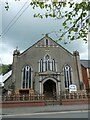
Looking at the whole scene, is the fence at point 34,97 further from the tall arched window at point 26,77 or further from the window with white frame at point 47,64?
the window with white frame at point 47,64

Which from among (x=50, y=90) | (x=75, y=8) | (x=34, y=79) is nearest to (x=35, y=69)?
(x=34, y=79)

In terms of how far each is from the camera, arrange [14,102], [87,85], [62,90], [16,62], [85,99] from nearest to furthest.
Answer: [14,102] → [85,99] → [62,90] → [16,62] → [87,85]

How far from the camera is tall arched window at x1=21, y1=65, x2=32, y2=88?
2856cm

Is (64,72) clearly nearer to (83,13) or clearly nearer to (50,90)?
(50,90)

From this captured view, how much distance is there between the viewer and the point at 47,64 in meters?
30.5

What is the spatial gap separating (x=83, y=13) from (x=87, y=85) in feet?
99.6

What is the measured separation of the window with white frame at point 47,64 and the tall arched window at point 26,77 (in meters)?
2.26

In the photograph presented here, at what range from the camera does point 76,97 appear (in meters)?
22.6

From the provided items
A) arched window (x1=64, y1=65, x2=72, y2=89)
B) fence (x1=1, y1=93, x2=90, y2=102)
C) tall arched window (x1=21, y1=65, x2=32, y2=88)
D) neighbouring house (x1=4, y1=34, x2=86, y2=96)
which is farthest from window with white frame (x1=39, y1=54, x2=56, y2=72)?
fence (x1=1, y1=93, x2=90, y2=102)

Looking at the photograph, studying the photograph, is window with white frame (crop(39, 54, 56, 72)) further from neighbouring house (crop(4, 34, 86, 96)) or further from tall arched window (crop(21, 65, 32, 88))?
tall arched window (crop(21, 65, 32, 88))

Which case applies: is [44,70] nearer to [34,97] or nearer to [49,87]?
[49,87]

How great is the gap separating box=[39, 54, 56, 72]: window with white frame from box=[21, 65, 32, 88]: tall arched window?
7.41 feet

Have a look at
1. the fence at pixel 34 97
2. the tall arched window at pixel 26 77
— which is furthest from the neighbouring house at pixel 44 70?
the fence at pixel 34 97

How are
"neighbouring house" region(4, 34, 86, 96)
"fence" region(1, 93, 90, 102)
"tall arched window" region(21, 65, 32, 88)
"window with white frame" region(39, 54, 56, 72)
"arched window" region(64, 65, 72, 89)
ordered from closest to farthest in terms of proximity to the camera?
1. "fence" region(1, 93, 90, 102)
2. "neighbouring house" region(4, 34, 86, 96)
3. "tall arched window" region(21, 65, 32, 88)
4. "arched window" region(64, 65, 72, 89)
5. "window with white frame" region(39, 54, 56, 72)
